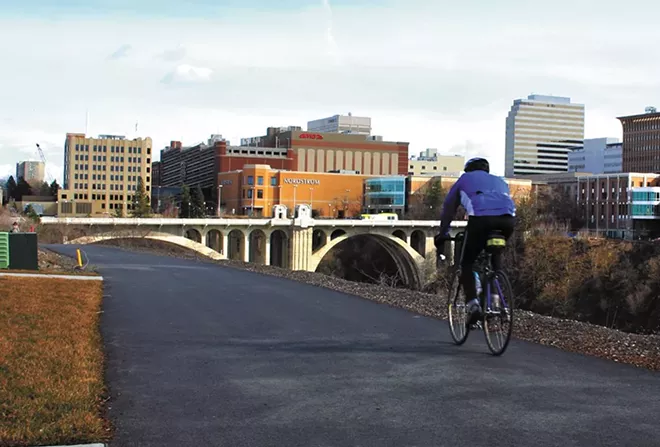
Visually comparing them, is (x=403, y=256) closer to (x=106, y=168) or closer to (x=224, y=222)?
(x=224, y=222)

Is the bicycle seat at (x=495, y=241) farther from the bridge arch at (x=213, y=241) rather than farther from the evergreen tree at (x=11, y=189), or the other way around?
the evergreen tree at (x=11, y=189)

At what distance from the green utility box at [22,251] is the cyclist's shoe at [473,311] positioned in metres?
17.0

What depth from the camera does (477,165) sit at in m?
7.90

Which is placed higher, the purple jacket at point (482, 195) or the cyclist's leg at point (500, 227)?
the purple jacket at point (482, 195)

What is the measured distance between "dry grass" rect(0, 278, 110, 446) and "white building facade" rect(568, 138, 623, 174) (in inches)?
6749

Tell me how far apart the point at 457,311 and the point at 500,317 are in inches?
36.6

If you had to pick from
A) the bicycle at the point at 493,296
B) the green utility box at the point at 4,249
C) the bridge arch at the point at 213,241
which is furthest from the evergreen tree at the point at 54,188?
the bicycle at the point at 493,296

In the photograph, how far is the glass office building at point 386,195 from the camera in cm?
12431

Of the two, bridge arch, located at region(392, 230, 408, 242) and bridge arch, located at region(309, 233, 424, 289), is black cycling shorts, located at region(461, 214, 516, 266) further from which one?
bridge arch, located at region(392, 230, 408, 242)

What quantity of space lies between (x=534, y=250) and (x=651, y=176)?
1904 inches

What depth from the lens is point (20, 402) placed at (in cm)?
571

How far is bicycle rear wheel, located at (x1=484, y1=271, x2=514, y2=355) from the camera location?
7.54 meters

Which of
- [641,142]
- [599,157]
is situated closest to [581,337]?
[641,142]

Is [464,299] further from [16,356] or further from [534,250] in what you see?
[534,250]
